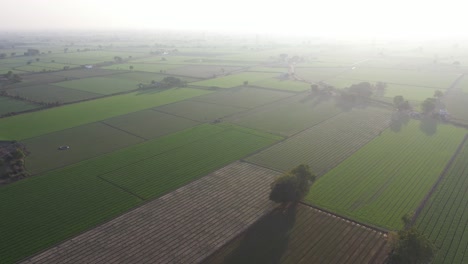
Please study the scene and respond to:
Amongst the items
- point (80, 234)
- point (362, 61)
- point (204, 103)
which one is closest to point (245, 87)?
point (204, 103)

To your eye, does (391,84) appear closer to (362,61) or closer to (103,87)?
(362,61)

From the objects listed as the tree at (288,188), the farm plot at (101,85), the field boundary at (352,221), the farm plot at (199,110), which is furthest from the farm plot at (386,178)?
the farm plot at (101,85)

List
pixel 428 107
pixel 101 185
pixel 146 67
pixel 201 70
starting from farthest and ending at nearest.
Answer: pixel 146 67 < pixel 201 70 < pixel 428 107 < pixel 101 185

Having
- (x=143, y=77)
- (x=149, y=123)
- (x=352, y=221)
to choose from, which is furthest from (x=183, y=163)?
(x=143, y=77)

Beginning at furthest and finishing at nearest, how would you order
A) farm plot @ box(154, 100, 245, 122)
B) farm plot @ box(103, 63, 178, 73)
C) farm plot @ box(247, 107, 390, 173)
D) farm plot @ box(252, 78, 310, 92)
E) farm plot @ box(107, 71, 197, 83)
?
farm plot @ box(103, 63, 178, 73) → farm plot @ box(107, 71, 197, 83) → farm plot @ box(252, 78, 310, 92) → farm plot @ box(154, 100, 245, 122) → farm plot @ box(247, 107, 390, 173)

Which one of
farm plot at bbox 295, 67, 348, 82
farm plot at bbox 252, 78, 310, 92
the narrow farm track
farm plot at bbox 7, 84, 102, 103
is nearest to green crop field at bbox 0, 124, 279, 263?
the narrow farm track

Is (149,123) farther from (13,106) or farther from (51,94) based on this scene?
(51,94)

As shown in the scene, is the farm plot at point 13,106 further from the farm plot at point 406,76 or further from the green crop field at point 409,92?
the farm plot at point 406,76

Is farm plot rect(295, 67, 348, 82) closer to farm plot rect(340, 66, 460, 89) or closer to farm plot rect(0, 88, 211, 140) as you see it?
farm plot rect(340, 66, 460, 89)
